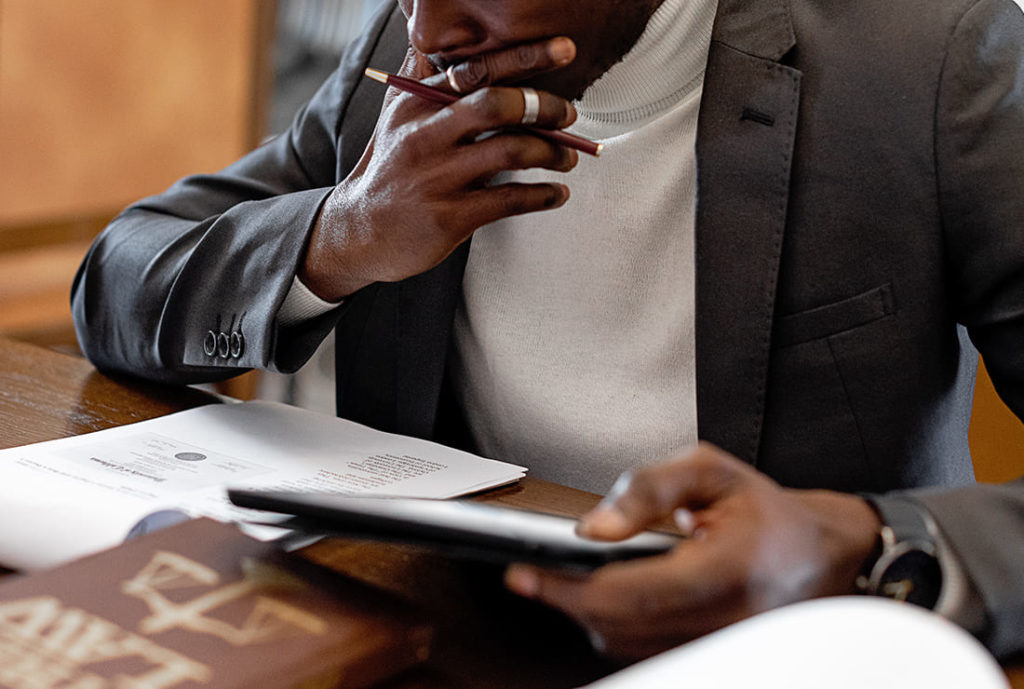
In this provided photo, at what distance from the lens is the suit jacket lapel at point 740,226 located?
1117 mm

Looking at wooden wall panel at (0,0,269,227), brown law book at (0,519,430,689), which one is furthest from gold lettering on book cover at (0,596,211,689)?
wooden wall panel at (0,0,269,227)

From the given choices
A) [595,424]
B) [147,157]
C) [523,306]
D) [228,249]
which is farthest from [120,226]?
[147,157]

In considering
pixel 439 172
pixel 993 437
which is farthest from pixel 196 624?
pixel 993 437

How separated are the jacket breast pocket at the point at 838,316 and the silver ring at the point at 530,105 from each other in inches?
13.1

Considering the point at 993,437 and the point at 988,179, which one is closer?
the point at 988,179

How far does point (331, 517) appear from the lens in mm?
677

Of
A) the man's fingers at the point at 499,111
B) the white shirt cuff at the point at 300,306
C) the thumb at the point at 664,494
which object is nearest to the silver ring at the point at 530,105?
the man's fingers at the point at 499,111

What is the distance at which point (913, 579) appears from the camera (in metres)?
0.73

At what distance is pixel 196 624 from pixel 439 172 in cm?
57

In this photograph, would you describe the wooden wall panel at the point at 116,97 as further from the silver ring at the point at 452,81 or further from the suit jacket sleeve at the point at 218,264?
the silver ring at the point at 452,81

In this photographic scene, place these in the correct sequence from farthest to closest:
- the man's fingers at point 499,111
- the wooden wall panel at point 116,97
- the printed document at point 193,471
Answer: the wooden wall panel at point 116,97, the man's fingers at point 499,111, the printed document at point 193,471

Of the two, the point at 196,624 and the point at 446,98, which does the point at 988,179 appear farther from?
the point at 196,624

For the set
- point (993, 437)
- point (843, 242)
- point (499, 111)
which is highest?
point (499, 111)

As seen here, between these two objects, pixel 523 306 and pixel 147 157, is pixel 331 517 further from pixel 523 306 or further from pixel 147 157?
pixel 147 157
